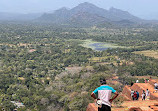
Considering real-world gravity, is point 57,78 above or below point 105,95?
below

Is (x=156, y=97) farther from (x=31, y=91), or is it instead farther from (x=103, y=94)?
(x=31, y=91)

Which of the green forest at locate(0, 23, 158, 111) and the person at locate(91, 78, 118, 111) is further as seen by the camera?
the green forest at locate(0, 23, 158, 111)

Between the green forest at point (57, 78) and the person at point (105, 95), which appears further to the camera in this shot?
the green forest at point (57, 78)

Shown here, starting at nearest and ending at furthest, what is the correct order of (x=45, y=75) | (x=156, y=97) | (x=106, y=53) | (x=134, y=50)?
(x=156, y=97) → (x=45, y=75) → (x=106, y=53) → (x=134, y=50)

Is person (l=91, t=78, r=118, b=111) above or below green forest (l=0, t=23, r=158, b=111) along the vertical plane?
above

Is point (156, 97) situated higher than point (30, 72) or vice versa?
point (156, 97)

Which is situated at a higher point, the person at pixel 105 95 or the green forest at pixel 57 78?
the person at pixel 105 95

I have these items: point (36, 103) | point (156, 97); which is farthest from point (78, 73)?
point (156, 97)

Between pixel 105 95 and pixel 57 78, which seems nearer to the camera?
pixel 105 95

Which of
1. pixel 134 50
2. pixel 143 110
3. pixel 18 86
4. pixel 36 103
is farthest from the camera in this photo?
pixel 134 50

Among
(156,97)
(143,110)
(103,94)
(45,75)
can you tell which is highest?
(103,94)

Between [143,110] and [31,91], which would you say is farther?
[31,91]
